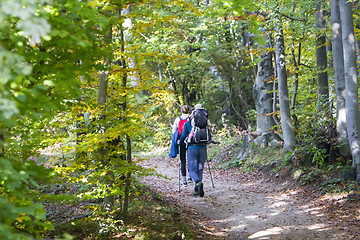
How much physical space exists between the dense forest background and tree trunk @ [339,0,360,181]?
0.02 metres

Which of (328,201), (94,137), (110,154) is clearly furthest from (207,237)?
(328,201)

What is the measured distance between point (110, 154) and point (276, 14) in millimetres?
7183

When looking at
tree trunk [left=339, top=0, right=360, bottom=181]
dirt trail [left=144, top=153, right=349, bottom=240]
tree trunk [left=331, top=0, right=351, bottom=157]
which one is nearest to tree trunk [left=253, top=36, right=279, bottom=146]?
dirt trail [left=144, top=153, right=349, bottom=240]

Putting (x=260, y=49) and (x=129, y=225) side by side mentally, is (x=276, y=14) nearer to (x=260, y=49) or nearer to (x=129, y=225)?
(x=260, y=49)

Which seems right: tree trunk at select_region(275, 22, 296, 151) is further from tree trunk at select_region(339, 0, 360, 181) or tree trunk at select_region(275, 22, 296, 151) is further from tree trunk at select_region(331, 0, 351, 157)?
tree trunk at select_region(339, 0, 360, 181)

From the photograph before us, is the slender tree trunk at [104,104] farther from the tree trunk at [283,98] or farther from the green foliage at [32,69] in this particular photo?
the tree trunk at [283,98]

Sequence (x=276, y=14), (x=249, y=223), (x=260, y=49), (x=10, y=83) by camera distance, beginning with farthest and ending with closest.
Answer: (x=260, y=49) → (x=276, y=14) → (x=249, y=223) → (x=10, y=83)

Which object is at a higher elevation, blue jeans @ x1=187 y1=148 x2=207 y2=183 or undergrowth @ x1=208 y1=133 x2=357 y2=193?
blue jeans @ x1=187 y1=148 x2=207 y2=183

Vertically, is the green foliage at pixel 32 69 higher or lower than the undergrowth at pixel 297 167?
higher

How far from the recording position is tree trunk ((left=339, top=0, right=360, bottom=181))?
671 cm

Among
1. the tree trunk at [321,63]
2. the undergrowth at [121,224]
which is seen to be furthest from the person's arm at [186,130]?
the tree trunk at [321,63]

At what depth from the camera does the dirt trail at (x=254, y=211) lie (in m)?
5.38

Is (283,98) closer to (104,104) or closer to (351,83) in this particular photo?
(351,83)

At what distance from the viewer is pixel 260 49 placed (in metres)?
11.7
